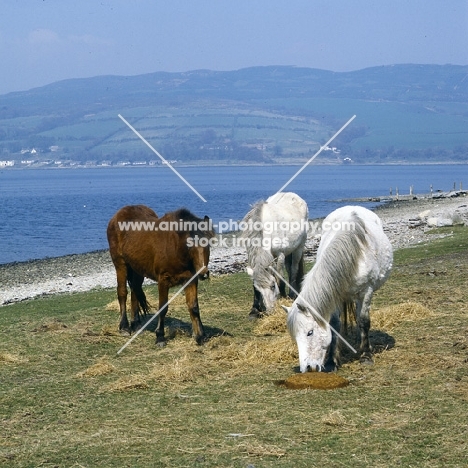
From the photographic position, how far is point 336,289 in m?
8.89

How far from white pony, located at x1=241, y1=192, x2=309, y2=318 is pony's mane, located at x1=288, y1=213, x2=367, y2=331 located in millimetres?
2881

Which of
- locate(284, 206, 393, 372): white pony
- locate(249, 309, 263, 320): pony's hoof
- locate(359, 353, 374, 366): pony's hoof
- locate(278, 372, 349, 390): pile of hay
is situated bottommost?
locate(249, 309, 263, 320): pony's hoof

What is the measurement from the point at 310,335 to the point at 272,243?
4.24 m

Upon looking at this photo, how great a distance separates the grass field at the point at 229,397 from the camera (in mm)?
6418

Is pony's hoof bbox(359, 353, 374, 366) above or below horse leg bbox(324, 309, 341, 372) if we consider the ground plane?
below

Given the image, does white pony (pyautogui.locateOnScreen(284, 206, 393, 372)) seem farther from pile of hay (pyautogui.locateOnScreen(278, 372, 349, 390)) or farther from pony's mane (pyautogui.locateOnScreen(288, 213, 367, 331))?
pile of hay (pyautogui.locateOnScreen(278, 372, 349, 390))

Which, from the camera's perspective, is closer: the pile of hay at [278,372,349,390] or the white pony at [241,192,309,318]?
the pile of hay at [278,372,349,390]

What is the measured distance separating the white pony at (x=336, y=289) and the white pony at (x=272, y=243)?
254cm

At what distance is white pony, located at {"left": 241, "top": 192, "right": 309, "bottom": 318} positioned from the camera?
1240 cm

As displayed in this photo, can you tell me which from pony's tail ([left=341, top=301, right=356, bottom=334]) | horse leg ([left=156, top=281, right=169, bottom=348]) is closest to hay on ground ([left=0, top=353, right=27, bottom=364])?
horse leg ([left=156, top=281, right=169, bottom=348])

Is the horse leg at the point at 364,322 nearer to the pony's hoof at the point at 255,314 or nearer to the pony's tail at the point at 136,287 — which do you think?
the pony's hoof at the point at 255,314

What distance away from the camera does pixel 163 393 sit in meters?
8.46

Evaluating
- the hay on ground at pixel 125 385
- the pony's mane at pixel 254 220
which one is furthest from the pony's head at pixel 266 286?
the hay on ground at pixel 125 385

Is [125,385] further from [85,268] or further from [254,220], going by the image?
[85,268]
